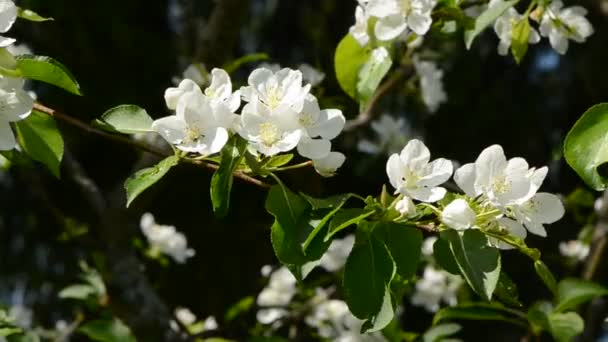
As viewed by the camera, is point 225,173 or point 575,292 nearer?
point 225,173

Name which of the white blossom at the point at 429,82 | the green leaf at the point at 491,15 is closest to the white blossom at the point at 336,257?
the white blossom at the point at 429,82

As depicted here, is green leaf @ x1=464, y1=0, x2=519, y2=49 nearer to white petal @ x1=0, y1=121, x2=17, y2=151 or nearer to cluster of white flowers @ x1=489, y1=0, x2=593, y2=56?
cluster of white flowers @ x1=489, y1=0, x2=593, y2=56

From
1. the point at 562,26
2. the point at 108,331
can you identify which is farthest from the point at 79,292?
the point at 562,26

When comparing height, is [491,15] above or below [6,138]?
below

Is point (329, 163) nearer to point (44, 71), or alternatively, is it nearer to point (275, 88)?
point (275, 88)

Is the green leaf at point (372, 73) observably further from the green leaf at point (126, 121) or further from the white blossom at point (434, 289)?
the white blossom at point (434, 289)

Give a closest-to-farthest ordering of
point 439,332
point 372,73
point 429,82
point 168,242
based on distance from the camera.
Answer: point 372,73 < point 439,332 < point 429,82 < point 168,242

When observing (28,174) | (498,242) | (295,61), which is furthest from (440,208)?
(295,61)
